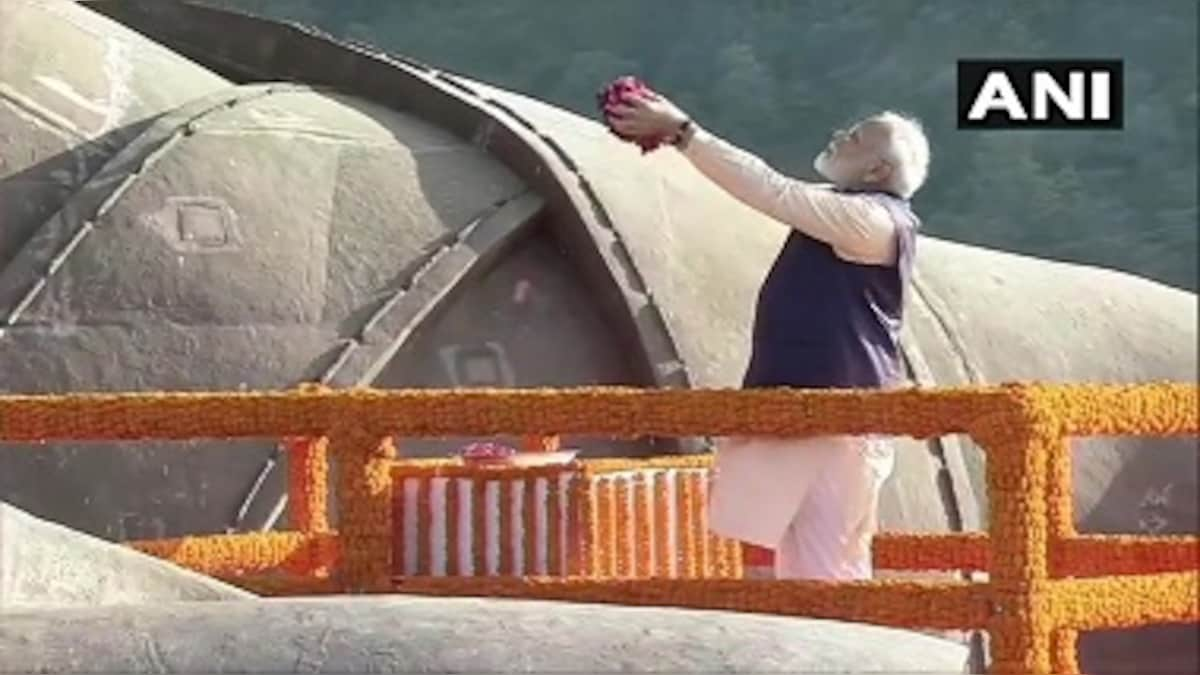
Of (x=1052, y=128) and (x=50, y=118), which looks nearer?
(x=50, y=118)

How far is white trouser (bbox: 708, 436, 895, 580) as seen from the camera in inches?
230

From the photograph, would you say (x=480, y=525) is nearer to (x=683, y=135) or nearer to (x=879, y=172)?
(x=683, y=135)

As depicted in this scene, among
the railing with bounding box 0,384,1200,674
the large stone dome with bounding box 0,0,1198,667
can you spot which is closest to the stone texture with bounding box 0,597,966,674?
the railing with bounding box 0,384,1200,674

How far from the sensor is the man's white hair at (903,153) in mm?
6074

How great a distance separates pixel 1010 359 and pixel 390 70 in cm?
251

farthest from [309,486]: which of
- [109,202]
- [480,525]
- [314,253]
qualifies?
[480,525]

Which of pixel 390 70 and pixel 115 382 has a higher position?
pixel 390 70

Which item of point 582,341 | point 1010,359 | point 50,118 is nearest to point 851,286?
point 582,341

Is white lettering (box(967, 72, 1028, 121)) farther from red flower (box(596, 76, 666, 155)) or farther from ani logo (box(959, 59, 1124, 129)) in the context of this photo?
red flower (box(596, 76, 666, 155))

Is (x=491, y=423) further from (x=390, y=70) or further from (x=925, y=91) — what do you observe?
(x=925, y=91)

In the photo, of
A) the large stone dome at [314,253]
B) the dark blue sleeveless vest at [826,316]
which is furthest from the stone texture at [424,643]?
the large stone dome at [314,253]

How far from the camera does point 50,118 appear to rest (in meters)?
8.90

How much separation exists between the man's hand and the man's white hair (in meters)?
0.49

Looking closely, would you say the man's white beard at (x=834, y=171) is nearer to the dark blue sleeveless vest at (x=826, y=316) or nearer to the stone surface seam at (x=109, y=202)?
the dark blue sleeveless vest at (x=826, y=316)
